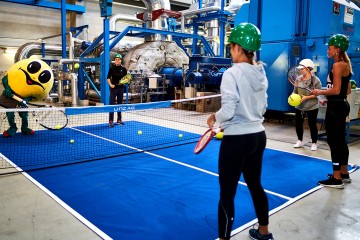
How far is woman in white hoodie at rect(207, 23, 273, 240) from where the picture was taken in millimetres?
2225

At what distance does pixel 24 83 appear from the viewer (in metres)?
6.55

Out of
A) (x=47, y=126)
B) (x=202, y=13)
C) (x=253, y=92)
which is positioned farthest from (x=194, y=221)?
(x=202, y=13)

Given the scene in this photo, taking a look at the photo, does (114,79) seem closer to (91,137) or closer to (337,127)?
(91,137)

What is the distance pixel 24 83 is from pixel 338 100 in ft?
19.5

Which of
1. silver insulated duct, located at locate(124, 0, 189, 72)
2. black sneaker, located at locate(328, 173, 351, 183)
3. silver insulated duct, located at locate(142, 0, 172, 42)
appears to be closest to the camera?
black sneaker, located at locate(328, 173, 351, 183)

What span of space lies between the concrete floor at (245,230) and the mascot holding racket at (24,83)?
274 centimetres

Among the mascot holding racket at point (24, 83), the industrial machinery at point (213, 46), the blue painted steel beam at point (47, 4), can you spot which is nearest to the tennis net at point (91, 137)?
the mascot holding racket at point (24, 83)

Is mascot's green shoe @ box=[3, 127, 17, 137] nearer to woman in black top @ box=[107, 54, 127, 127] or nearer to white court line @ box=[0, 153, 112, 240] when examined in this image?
woman in black top @ box=[107, 54, 127, 127]

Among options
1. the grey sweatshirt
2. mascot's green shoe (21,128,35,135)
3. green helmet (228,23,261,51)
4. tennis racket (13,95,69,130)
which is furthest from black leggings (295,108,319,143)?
mascot's green shoe (21,128,35,135)

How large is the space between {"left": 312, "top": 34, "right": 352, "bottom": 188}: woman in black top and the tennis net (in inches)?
113

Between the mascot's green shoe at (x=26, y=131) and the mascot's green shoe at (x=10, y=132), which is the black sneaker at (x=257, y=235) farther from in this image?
the mascot's green shoe at (x=26, y=131)

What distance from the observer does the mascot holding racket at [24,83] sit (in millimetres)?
6516

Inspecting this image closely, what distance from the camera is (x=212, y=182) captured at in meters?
4.39

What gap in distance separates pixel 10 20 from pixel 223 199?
1925 cm
